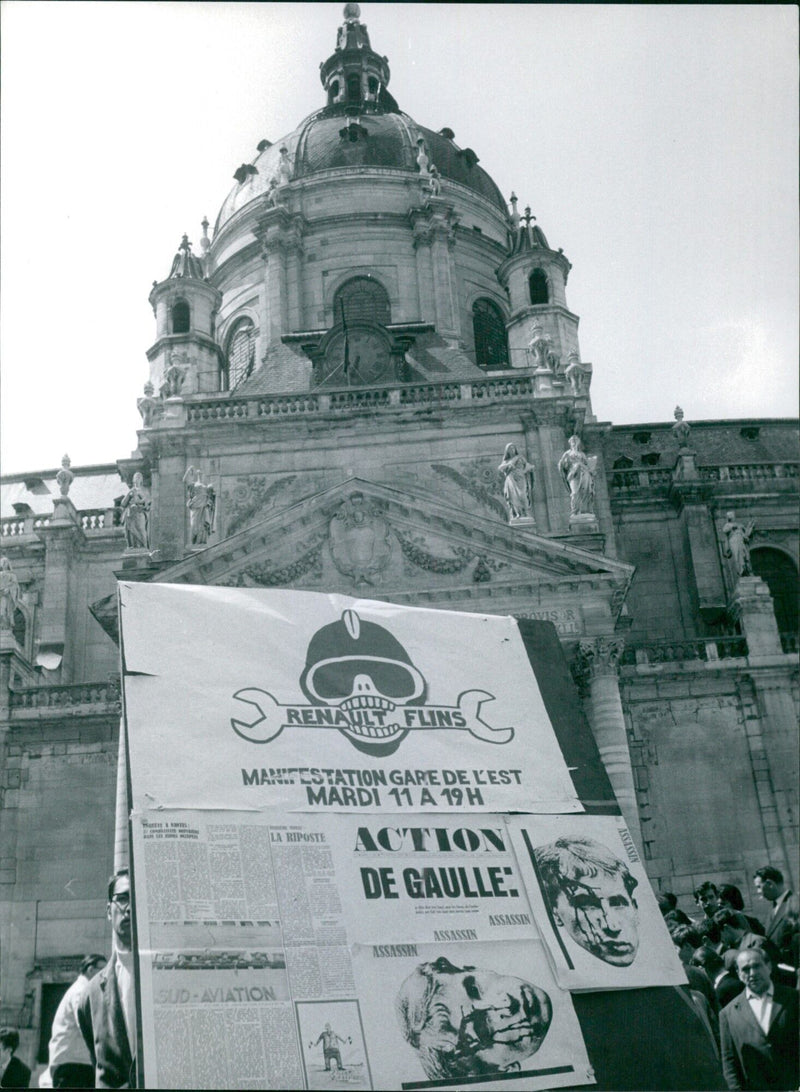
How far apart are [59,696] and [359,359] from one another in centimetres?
1241

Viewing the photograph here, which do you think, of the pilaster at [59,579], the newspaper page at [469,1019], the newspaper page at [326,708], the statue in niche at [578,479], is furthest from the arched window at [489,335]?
the newspaper page at [469,1019]

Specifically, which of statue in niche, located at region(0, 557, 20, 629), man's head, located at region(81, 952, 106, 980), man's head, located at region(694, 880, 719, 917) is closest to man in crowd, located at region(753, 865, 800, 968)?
man's head, located at region(694, 880, 719, 917)

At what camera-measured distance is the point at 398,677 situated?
1152cm

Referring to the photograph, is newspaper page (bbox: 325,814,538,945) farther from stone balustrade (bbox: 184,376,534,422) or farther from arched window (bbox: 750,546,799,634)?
arched window (bbox: 750,546,799,634)

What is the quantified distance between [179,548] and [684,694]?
1247cm

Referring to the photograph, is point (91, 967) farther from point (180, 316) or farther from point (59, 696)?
point (180, 316)

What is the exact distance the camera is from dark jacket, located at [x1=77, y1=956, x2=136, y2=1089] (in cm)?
943

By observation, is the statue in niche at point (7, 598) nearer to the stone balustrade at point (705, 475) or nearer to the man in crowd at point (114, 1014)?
the stone balustrade at point (705, 475)

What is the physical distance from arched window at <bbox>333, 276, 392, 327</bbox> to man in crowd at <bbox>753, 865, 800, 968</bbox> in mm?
31737

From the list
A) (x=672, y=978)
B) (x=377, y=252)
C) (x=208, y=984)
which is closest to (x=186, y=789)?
(x=208, y=984)

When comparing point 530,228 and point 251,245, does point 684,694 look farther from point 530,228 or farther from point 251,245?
point 251,245

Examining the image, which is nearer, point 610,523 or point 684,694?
point 684,694

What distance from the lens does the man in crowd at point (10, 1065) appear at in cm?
1102

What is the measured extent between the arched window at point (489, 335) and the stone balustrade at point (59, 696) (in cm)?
1901
